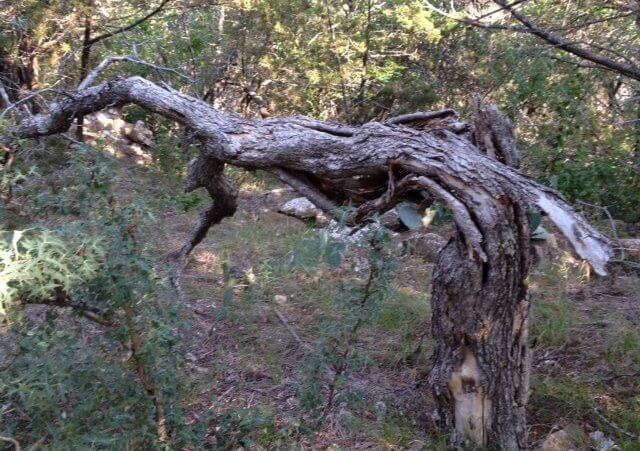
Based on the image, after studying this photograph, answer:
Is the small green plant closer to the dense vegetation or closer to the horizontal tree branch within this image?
the dense vegetation

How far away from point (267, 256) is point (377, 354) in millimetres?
1814

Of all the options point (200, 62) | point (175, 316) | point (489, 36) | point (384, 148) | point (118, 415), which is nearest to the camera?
point (118, 415)

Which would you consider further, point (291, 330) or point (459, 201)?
point (291, 330)

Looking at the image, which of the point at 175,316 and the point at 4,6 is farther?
the point at 4,6

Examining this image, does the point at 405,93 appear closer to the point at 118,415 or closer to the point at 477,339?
the point at 477,339

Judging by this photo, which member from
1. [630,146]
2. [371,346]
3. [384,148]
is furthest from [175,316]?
[630,146]

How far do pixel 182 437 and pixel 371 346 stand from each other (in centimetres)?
180

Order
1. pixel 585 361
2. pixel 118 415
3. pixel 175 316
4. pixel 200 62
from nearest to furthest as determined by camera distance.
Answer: pixel 118 415 → pixel 175 316 → pixel 585 361 → pixel 200 62

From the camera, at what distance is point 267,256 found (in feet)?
18.5

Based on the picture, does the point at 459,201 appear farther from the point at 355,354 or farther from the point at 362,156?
the point at 355,354

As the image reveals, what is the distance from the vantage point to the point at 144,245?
2479mm

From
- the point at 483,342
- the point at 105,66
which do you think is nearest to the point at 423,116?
the point at 483,342

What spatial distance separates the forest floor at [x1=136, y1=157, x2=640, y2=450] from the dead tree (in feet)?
1.12

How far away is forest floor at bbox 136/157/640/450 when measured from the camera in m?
3.27
